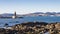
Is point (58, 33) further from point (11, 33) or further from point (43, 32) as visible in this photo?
point (11, 33)

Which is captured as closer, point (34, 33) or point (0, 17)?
point (34, 33)

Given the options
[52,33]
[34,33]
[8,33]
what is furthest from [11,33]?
[52,33]

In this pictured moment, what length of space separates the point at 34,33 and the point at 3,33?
10.8 ft

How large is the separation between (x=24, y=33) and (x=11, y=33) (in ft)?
4.57

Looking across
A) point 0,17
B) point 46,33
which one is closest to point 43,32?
point 46,33

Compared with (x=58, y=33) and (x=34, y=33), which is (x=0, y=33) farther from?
(x=58, y=33)

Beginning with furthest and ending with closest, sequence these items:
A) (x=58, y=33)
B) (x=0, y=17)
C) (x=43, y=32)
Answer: (x=0, y=17), (x=43, y=32), (x=58, y=33)

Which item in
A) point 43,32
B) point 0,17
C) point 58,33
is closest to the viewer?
point 58,33

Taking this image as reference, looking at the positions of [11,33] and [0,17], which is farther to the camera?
[0,17]

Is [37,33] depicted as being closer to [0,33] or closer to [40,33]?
[40,33]

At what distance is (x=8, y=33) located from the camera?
93.1 ft

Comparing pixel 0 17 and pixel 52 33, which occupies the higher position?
pixel 52 33

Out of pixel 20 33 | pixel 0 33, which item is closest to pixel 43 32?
pixel 20 33

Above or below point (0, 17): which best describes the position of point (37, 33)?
above
